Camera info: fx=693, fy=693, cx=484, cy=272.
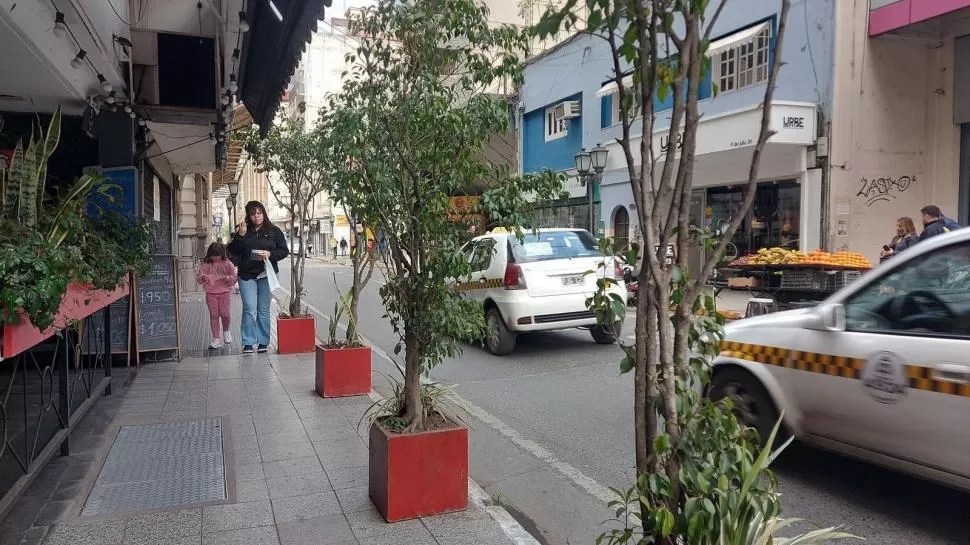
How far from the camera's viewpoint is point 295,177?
9.77 metres

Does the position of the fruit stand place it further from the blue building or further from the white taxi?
the white taxi

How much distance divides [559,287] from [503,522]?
5.54m

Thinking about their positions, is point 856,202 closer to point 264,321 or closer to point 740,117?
point 740,117

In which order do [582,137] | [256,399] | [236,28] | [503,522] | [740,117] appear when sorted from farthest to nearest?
[582,137]
[740,117]
[236,28]
[256,399]
[503,522]

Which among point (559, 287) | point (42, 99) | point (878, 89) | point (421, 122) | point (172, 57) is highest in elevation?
point (878, 89)

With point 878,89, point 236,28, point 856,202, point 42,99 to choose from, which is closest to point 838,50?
point 878,89

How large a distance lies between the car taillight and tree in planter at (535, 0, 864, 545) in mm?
6564

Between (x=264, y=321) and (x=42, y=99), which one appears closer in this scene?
(x=42, y=99)

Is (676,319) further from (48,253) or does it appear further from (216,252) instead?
(216,252)

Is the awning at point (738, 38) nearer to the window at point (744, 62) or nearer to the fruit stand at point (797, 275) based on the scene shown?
the window at point (744, 62)

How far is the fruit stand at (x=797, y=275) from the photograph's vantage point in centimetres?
828

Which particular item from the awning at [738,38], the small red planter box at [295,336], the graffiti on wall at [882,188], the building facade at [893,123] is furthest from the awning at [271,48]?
the graffiti on wall at [882,188]

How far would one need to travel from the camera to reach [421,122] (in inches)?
159

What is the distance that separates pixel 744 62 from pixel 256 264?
12.2 metres
